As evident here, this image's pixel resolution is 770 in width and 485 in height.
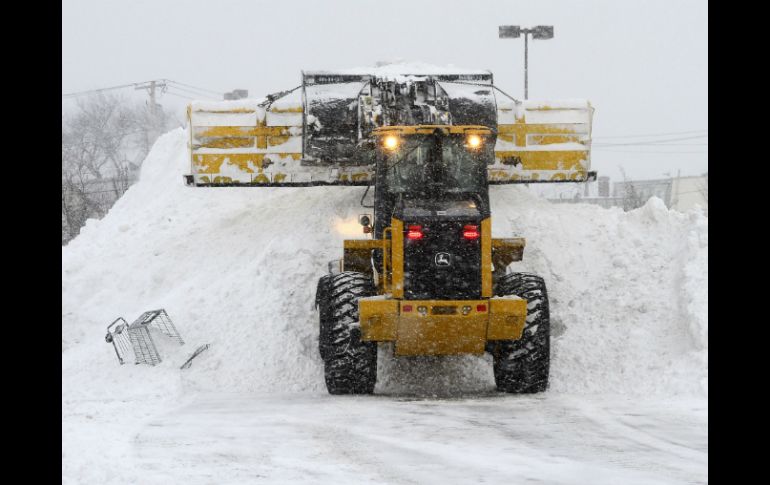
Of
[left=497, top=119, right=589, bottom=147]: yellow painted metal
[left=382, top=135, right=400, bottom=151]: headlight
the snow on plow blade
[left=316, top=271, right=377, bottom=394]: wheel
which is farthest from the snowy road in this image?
[left=497, top=119, right=589, bottom=147]: yellow painted metal

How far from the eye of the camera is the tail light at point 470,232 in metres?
12.0

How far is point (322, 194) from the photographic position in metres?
19.8

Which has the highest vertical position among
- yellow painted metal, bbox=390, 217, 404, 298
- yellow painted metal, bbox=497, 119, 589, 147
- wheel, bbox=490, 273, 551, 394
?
yellow painted metal, bbox=497, 119, 589, 147

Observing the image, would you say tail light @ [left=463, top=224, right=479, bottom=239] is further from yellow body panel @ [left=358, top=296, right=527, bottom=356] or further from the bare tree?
the bare tree

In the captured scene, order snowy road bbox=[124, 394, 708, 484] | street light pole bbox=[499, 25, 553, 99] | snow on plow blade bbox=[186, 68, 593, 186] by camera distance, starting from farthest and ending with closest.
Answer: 1. street light pole bbox=[499, 25, 553, 99]
2. snow on plow blade bbox=[186, 68, 593, 186]
3. snowy road bbox=[124, 394, 708, 484]

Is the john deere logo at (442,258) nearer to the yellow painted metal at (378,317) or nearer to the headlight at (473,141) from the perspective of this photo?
the yellow painted metal at (378,317)

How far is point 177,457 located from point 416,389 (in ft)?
17.7

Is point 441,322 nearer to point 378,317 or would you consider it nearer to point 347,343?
point 378,317

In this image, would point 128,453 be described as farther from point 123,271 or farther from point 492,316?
point 123,271

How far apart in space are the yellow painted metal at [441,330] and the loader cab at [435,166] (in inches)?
43.2

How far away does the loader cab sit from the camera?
1242 centimetres

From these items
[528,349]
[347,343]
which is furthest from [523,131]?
[347,343]

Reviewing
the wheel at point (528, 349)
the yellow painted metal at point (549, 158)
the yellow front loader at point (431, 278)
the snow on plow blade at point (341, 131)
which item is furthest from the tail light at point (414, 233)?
the yellow painted metal at point (549, 158)

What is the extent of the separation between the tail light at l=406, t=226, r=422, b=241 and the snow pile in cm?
252
